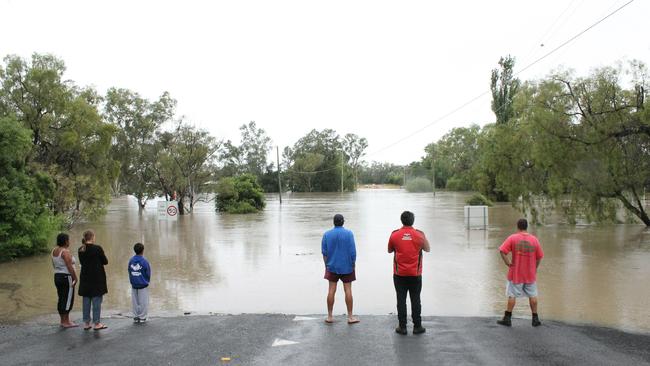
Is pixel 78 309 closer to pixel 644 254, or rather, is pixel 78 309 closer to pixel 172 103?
pixel 644 254

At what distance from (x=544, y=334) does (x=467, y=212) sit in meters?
17.3

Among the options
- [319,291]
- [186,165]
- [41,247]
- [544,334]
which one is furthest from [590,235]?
[186,165]

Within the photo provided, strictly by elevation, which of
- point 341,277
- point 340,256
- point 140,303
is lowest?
point 140,303

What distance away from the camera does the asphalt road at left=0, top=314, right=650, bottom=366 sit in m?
5.77

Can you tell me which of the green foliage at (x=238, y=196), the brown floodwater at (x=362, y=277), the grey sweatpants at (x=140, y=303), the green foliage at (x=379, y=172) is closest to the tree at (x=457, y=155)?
the green foliage at (x=379, y=172)

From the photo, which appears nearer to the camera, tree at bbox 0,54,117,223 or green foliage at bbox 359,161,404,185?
tree at bbox 0,54,117,223

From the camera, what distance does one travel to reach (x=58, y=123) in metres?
23.7

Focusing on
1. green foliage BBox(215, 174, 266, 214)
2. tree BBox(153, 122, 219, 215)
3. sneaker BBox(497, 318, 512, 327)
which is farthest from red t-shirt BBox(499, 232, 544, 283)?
green foliage BBox(215, 174, 266, 214)

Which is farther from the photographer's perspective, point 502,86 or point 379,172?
point 379,172

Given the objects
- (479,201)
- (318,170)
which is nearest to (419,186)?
(318,170)

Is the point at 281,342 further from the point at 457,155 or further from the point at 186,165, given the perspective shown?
the point at 457,155

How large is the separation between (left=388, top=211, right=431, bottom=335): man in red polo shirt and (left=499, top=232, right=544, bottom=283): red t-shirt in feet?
4.33

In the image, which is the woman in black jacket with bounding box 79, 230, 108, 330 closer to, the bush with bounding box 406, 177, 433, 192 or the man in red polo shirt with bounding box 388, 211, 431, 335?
the man in red polo shirt with bounding box 388, 211, 431, 335

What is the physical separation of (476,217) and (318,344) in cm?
1862
